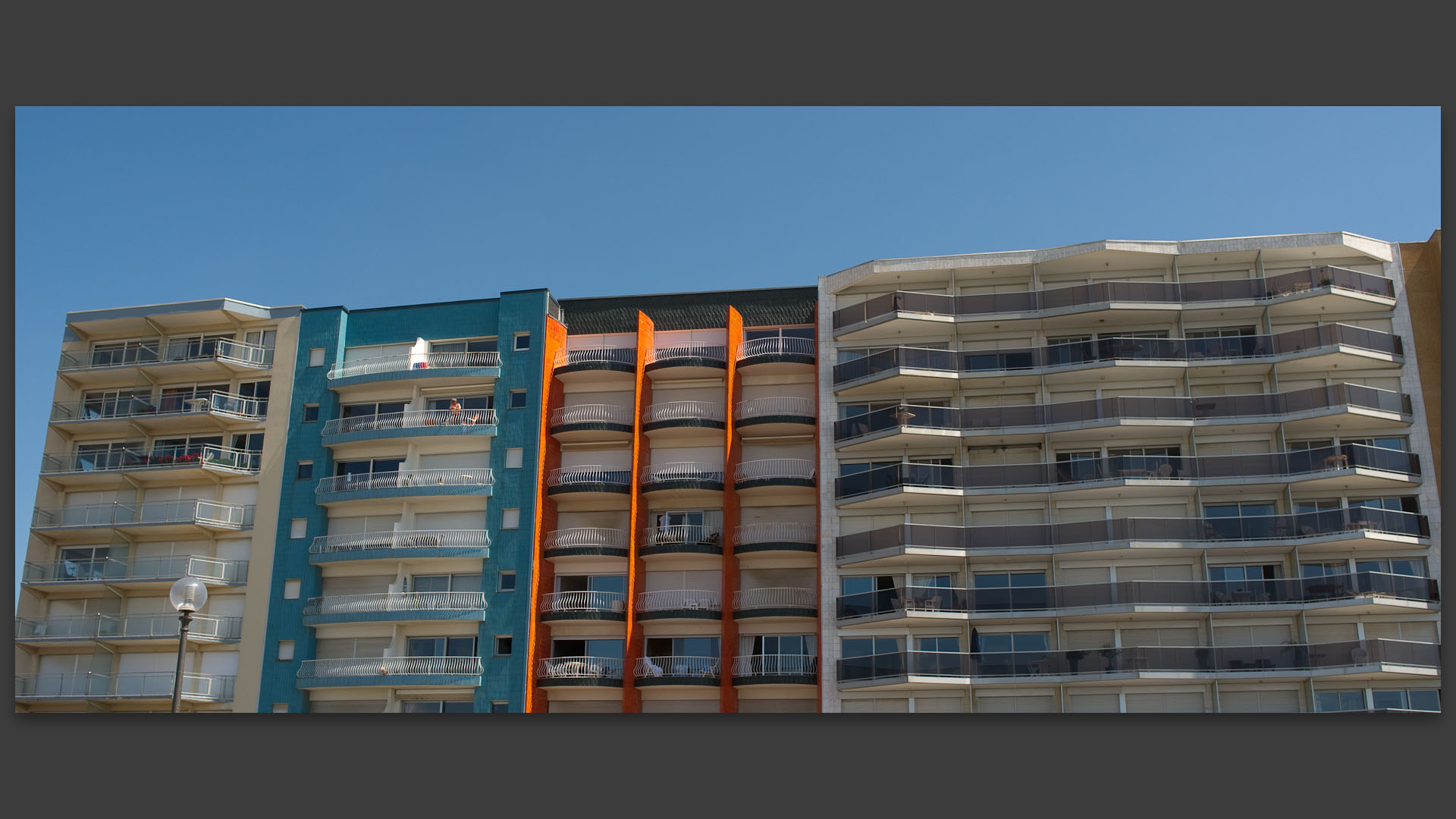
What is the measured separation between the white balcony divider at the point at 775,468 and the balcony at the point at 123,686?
15.9 metres

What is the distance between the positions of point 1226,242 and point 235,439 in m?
30.2

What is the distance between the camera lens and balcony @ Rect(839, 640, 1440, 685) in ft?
100

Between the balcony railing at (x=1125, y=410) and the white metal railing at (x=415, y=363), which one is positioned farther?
the white metal railing at (x=415, y=363)

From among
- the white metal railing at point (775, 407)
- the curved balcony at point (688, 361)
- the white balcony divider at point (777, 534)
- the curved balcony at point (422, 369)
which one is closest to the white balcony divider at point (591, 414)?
the curved balcony at point (688, 361)

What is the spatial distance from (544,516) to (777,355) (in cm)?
835

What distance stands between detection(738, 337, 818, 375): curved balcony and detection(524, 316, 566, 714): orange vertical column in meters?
5.75

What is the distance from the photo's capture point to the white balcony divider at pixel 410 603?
1364 inches

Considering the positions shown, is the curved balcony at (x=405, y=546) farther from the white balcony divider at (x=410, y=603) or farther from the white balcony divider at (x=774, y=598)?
the white balcony divider at (x=774, y=598)

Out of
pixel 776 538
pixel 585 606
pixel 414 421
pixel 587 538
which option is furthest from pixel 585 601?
pixel 414 421

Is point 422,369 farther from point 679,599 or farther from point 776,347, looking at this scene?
point 776,347

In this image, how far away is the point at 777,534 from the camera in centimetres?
3500

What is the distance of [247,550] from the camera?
37.1m

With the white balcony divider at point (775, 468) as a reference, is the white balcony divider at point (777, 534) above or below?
below

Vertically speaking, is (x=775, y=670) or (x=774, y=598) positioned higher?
(x=774, y=598)
